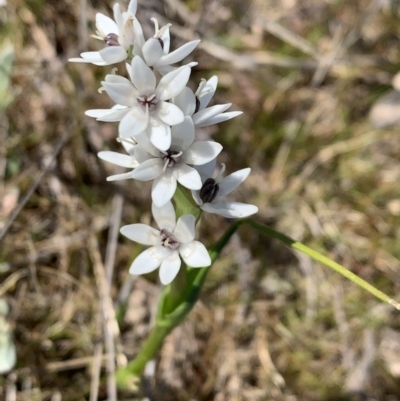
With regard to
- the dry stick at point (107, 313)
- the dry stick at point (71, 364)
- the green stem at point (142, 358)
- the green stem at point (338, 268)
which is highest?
the green stem at point (338, 268)

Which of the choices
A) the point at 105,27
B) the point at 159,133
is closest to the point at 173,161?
the point at 159,133

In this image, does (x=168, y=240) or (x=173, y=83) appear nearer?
(x=173, y=83)

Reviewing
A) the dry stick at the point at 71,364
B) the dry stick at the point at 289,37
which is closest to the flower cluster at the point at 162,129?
the dry stick at the point at 71,364

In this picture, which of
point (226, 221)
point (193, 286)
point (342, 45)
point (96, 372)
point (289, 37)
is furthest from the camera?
point (342, 45)

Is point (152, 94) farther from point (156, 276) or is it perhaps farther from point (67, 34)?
point (67, 34)

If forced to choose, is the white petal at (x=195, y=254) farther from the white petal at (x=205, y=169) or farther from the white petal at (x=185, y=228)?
the white petal at (x=205, y=169)

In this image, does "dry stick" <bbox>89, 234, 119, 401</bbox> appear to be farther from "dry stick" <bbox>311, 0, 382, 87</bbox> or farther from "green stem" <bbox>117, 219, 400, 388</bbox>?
"dry stick" <bbox>311, 0, 382, 87</bbox>

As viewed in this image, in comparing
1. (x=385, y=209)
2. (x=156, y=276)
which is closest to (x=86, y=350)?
(x=156, y=276)

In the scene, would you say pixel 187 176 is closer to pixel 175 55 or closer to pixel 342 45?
pixel 175 55
